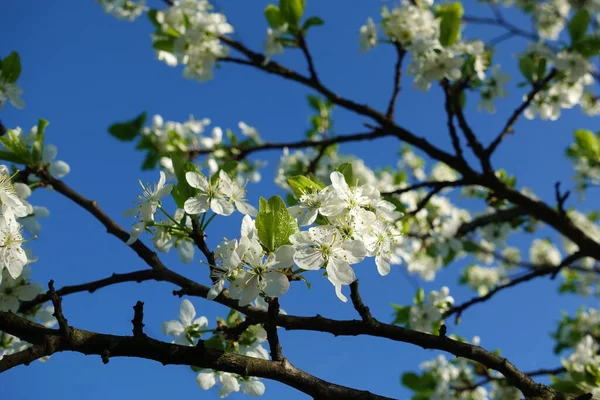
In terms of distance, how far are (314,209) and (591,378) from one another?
1.79m

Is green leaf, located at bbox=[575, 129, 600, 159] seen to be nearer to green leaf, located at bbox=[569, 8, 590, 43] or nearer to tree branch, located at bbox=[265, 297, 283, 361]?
green leaf, located at bbox=[569, 8, 590, 43]

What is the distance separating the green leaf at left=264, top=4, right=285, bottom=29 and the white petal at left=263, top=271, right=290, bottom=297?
2901mm

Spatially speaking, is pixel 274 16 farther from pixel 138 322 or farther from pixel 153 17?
pixel 138 322

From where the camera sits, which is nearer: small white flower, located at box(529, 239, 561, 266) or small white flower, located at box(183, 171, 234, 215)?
small white flower, located at box(183, 171, 234, 215)

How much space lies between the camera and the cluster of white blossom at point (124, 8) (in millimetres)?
4793

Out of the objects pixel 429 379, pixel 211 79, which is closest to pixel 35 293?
pixel 211 79

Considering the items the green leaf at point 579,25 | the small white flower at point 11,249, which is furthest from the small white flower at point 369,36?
the small white flower at point 11,249

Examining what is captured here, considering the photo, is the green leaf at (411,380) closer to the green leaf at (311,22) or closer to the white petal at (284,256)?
the green leaf at (311,22)

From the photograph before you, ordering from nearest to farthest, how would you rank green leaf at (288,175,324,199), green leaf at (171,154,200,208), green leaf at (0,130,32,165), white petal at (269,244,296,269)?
1. white petal at (269,244,296,269)
2. green leaf at (288,175,324,199)
3. green leaf at (171,154,200,208)
4. green leaf at (0,130,32,165)

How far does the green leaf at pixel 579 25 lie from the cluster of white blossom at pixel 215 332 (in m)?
3.22

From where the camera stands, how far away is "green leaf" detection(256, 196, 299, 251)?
1419 mm

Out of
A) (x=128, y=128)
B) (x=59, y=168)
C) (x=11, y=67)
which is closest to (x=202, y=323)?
(x=59, y=168)

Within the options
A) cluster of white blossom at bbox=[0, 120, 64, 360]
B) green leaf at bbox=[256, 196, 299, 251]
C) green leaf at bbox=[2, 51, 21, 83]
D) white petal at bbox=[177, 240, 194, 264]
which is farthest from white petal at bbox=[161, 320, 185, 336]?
green leaf at bbox=[2, 51, 21, 83]

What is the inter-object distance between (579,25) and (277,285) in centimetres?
338
